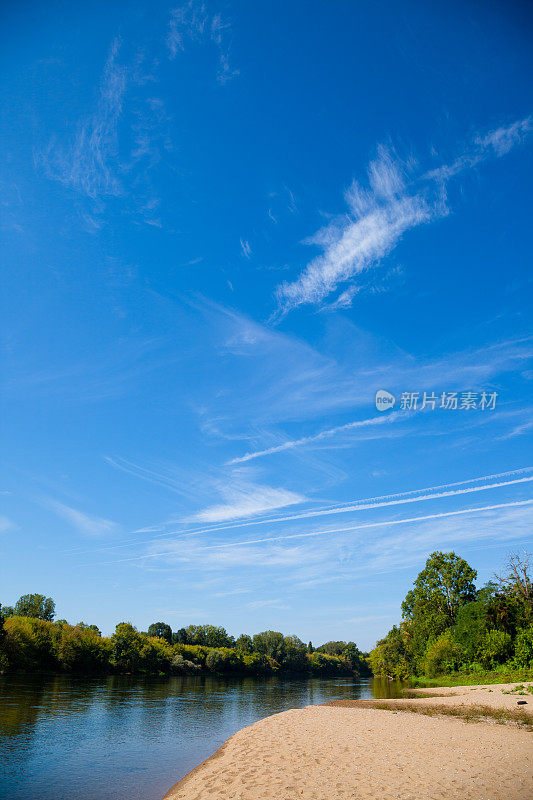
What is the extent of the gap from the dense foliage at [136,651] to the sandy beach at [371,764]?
6684cm

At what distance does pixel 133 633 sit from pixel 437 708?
87285 millimetres

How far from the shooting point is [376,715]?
32562 millimetres

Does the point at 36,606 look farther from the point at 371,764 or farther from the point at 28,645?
the point at 371,764

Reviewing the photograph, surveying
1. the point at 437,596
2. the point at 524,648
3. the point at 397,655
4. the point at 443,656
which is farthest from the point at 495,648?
the point at 397,655

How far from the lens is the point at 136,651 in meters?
101

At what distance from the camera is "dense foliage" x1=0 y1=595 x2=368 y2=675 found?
81312 millimetres

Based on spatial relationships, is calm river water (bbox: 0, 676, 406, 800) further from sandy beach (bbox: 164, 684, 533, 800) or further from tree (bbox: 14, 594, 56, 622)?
tree (bbox: 14, 594, 56, 622)

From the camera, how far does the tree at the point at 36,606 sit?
121 metres

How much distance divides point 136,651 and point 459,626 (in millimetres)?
72660

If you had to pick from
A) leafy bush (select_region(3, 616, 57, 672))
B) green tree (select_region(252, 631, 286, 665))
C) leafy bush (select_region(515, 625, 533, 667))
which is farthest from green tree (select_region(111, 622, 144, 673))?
leafy bush (select_region(515, 625, 533, 667))

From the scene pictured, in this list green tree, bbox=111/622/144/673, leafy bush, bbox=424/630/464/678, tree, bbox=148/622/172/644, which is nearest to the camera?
leafy bush, bbox=424/630/464/678

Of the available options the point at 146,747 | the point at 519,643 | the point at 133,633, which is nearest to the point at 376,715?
the point at 146,747

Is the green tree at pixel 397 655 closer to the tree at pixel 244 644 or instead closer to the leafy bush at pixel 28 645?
the leafy bush at pixel 28 645

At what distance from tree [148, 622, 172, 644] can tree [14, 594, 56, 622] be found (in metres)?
47.1
